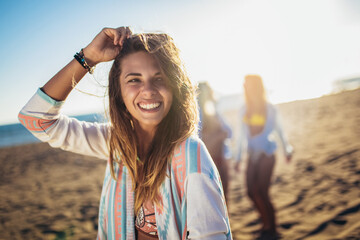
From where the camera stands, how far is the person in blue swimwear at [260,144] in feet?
10.5

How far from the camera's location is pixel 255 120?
142 inches

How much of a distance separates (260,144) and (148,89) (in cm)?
254

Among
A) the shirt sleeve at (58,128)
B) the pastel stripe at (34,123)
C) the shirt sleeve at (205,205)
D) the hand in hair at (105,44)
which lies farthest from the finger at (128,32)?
the shirt sleeve at (205,205)

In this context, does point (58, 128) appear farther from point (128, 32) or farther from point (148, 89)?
point (128, 32)

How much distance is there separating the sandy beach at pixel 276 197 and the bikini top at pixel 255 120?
159 centimetres

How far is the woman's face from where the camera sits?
54.7 inches

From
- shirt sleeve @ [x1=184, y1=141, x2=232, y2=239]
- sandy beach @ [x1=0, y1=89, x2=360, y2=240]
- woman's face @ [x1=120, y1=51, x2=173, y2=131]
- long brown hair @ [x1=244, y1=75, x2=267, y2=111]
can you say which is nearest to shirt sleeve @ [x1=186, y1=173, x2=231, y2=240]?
shirt sleeve @ [x1=184, y1=141, x2=232, y2=239]

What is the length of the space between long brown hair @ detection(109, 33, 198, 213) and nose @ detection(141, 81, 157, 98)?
0.42 ft

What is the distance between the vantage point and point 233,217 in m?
3.81

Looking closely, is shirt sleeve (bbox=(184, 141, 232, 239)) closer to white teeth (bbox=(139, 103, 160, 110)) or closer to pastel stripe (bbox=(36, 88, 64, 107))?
white teeth (bbox=(139, 103, 160, 110))

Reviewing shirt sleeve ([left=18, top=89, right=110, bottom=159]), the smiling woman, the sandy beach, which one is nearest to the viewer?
the smiling woman

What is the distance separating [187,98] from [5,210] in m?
5.47

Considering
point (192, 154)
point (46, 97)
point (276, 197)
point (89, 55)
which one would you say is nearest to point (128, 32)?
point (89, 55)

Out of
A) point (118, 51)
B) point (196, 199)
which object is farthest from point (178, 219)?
point (118, 51)
